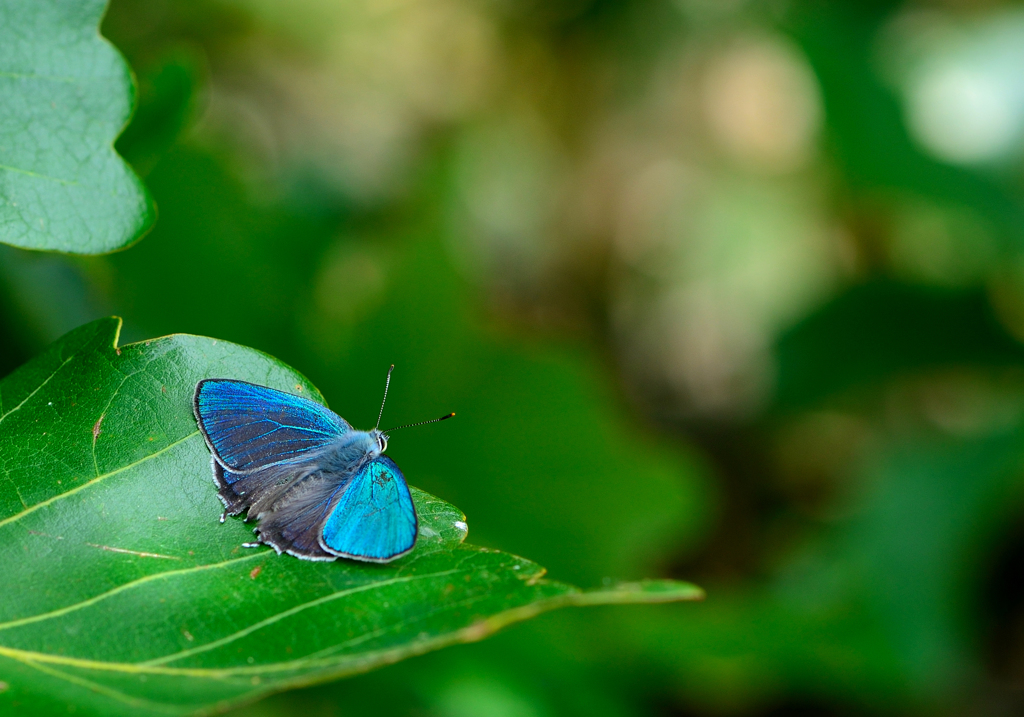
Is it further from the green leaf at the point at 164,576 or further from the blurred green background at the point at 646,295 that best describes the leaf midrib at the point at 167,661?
the blurred green background at the point at 646,295

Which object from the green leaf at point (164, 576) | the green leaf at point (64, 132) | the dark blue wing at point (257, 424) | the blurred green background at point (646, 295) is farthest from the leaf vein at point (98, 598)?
the blurred green background at point (646, 295)

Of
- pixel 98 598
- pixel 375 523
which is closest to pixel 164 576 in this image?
pixel 98 598

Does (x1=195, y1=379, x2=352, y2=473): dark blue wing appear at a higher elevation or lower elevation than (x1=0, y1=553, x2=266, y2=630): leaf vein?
higher

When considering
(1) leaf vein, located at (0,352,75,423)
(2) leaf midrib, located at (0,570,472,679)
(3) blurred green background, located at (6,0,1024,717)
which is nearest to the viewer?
(2) leaf midrib, located at (0,570,472,679)

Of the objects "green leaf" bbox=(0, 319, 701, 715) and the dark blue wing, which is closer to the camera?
"green leaf" bbox=(0, 319, 701, 715)

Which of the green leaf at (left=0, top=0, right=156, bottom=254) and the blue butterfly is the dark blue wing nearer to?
the blue butterfly

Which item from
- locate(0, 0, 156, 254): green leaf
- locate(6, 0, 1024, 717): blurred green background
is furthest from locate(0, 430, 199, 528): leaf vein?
locate(6, 0, 1024, 717): blurred green background

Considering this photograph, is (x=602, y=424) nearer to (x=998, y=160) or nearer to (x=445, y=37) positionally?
(x=998, y=160)

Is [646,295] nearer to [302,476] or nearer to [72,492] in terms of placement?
[302,476]
